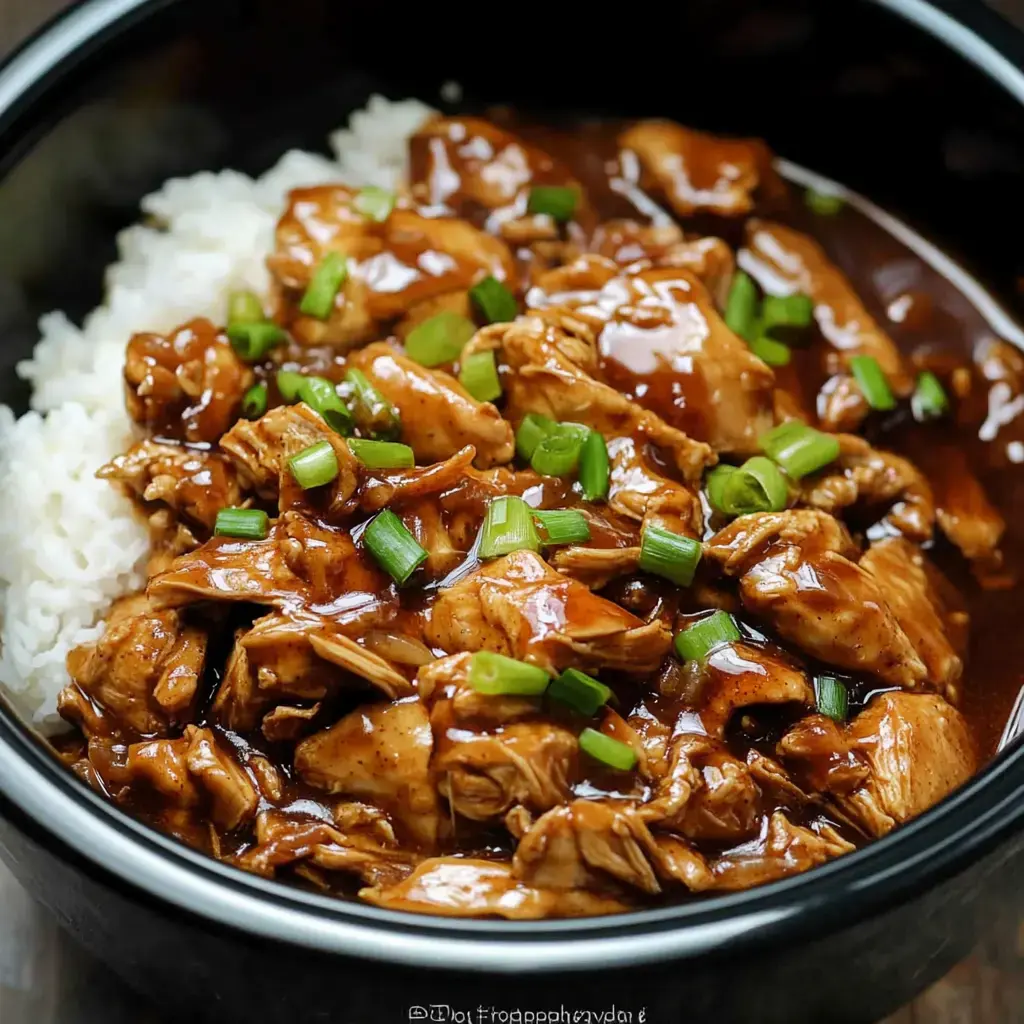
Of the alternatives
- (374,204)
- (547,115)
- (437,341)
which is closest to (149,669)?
(437,341)

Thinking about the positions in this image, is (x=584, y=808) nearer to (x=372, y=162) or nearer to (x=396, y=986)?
(x=396, y=986)

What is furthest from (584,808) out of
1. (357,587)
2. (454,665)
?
(357,587)

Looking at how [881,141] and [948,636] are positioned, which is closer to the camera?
[948,636]

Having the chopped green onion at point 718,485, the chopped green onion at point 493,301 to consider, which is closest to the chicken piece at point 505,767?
the chopped green onion at point 718,485

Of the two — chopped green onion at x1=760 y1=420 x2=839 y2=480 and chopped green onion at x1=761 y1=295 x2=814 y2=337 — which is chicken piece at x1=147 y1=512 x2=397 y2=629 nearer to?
chopped green onion at x1=760 y1=420 x2=839 y2=480

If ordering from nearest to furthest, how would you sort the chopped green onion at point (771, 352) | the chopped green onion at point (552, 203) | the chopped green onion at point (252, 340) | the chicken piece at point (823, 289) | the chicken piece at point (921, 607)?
the chicken piece at point (921, 607) → the chopped green onion at point (252, 340) → the chopped green onion at point (771, 352) → the chicken piece at point (823, 289) → the chopped green onion at point (552, 203)

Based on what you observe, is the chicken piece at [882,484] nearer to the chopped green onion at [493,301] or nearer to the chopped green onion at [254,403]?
the chopped green onion at [493,301]
